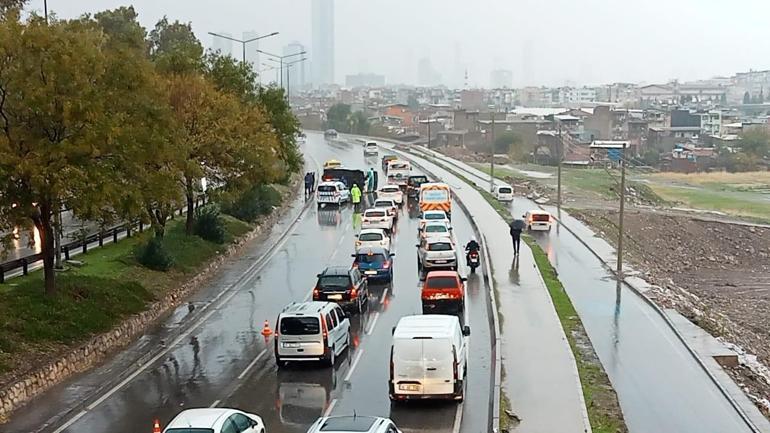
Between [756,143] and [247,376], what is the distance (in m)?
136

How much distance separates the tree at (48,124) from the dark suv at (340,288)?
744 cm

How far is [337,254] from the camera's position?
139ft

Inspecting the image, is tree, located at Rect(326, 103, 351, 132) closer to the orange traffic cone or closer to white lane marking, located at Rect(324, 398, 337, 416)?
the orange traffic cone

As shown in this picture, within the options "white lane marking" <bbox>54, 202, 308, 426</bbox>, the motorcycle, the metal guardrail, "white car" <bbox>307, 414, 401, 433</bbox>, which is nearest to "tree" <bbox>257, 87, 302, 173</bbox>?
the metal guardrail

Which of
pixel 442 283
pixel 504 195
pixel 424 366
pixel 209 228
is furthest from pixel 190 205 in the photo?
pixel 504 195

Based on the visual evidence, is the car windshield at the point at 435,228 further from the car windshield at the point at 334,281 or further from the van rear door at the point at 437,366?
the van rear door at the point at 437,366

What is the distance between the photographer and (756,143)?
476 ft

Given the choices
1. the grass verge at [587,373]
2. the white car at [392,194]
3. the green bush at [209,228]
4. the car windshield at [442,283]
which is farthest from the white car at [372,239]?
the white car at [392,194]

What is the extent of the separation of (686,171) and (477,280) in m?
103

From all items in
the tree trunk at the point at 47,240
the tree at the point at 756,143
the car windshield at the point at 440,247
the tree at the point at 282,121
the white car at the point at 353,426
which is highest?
the tree at the point at 282,121

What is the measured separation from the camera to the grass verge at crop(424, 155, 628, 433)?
63.3 feet

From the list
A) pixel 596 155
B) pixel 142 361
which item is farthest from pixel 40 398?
pixel 596 155

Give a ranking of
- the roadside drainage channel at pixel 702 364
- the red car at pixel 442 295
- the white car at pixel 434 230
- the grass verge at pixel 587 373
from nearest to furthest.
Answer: the grass verge at pixel 587 373, the roadside drainage channel at pixel 702 364, the red car at pixel 442 295, the white car at pixel 434 230

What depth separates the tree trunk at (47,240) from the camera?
82.8ft
